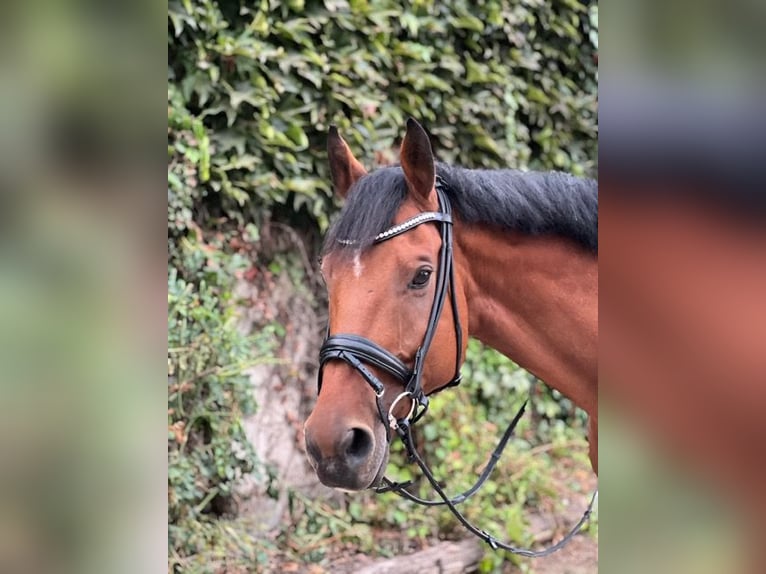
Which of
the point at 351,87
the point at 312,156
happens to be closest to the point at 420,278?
the point at 312,156

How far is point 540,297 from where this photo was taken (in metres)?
1.69

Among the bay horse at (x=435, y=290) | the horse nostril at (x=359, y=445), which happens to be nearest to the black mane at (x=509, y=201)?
the bay horse at (x=435, y=290)

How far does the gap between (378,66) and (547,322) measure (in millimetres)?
2350

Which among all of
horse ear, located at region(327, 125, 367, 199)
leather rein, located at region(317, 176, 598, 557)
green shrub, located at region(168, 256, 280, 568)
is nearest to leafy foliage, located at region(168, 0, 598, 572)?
green shrub, located at region(168, 256, 280, 568)

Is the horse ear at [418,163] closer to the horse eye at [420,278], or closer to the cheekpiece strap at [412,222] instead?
the cheekpiece strap at [412,222]

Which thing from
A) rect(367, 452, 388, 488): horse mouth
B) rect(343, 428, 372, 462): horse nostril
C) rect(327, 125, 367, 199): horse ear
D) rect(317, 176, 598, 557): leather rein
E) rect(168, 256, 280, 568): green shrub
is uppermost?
rect(327, 125, 367, 199): horse ear

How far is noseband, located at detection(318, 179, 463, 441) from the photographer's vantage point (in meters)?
1.50

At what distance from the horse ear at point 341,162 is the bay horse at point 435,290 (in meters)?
0.25

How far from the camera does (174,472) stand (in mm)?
2762

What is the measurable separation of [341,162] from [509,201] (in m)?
0.54

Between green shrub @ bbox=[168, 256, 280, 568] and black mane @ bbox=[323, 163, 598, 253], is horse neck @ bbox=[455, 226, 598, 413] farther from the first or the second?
green shrub @ bbox=[168, 256, 280, 568]
